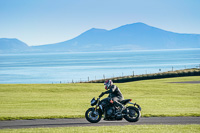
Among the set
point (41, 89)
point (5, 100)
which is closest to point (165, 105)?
point (5, 100)

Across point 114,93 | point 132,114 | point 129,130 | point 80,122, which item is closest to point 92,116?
point 80,122

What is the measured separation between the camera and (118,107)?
15656mm

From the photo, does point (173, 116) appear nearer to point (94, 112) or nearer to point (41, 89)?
point (94, 112)

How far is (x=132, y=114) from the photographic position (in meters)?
15.9

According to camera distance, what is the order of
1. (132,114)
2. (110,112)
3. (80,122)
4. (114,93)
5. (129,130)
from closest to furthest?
(129,130) → (110,112) → (114,93) → (132,114) → (80,122)

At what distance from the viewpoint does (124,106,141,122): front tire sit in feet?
51.9

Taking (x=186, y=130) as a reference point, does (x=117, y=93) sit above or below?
above

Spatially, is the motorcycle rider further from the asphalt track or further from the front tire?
the asphalt track

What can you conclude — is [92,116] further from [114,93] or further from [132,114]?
[132,114]

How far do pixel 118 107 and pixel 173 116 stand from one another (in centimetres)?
458

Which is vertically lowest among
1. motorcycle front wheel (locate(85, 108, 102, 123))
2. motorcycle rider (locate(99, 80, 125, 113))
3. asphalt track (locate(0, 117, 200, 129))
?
asphalt track (locate(0, 117, 200, 129))

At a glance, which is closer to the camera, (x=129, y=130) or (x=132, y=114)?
(x=129, y=130)

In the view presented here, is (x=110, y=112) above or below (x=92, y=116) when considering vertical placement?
above

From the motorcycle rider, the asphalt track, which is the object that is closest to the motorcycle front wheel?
the asphalt track
